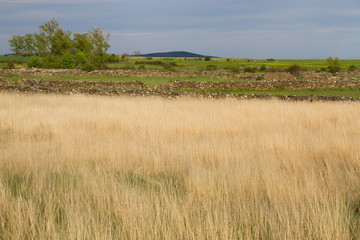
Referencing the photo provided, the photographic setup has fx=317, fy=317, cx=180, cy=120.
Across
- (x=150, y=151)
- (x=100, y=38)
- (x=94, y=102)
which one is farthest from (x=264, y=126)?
(x=100, y=38)

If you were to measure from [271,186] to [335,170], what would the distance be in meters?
1.70

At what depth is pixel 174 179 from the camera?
17.9 feet

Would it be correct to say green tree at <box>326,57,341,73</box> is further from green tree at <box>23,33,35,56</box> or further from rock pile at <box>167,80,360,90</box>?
green tree at <box>23,33,35,56</box>

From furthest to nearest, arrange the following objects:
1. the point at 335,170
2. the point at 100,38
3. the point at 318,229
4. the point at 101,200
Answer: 1. the point at 100,38
2. the point at 335,170
3. the point at 101,200
4. the point at 318,229

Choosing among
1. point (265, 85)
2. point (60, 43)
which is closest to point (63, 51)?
point (60, 43)

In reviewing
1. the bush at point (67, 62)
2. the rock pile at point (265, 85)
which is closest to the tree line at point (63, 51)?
the bush at point (67, 62)


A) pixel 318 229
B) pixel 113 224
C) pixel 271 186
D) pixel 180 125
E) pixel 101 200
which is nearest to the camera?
pixel 318 229

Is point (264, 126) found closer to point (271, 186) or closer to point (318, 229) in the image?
point (271, 186)

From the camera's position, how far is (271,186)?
15.3ft

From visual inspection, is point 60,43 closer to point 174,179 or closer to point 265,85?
point 265,85

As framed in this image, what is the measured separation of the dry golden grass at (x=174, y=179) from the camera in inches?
137

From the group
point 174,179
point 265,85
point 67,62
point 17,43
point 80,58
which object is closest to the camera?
point 174,179

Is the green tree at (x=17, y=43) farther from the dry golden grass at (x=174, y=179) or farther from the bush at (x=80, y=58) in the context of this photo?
the dry golden grass at (x=174, y=179)

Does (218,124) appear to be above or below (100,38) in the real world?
below
